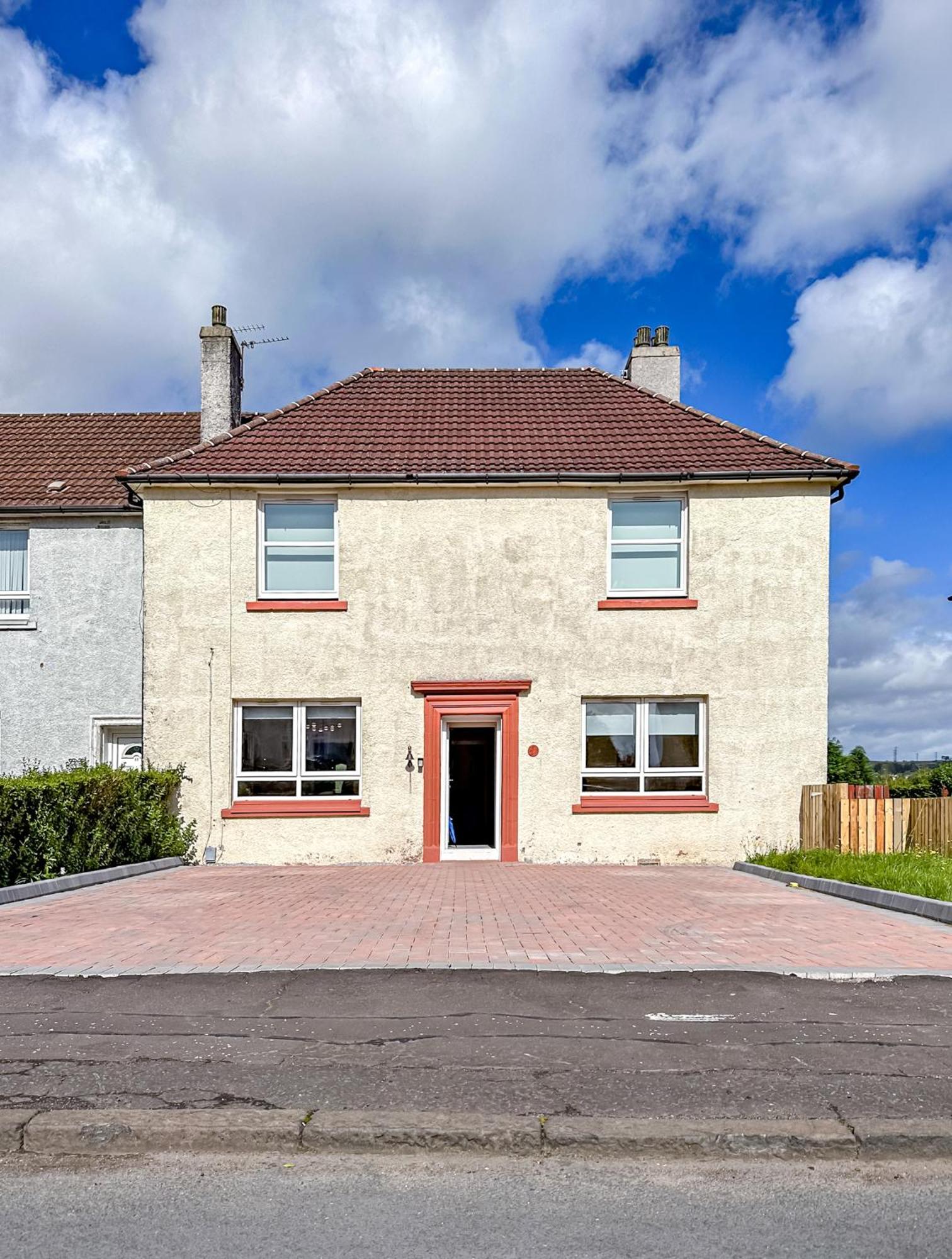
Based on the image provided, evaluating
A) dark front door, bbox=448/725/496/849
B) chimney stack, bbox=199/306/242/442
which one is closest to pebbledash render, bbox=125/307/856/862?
dark front door, bbox=448/725/496/849

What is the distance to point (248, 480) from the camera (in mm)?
16422

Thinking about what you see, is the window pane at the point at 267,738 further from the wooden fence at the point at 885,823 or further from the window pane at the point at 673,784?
the wooden fence at the point at 885,823

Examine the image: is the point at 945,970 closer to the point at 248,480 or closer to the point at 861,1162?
the point at 861,1162

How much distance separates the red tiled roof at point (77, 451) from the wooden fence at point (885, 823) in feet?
42.0

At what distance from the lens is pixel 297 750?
1631cm

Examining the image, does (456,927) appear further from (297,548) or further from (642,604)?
(297,548)

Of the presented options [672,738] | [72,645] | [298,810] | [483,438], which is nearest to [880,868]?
[672,738]

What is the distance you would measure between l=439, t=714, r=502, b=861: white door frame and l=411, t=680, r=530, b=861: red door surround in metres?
0.06

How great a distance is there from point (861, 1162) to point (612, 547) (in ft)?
42.0

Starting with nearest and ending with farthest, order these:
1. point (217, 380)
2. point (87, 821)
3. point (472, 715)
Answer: point (87, 821) < point (472, 715) < point (217, 380)

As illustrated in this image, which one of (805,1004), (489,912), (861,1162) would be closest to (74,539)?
(489,912)

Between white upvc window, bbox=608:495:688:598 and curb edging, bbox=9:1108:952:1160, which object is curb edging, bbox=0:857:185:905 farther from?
white upvc window, bbox=608:495:688:598

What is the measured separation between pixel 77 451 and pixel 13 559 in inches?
119

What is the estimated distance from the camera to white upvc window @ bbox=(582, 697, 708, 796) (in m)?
16.4
